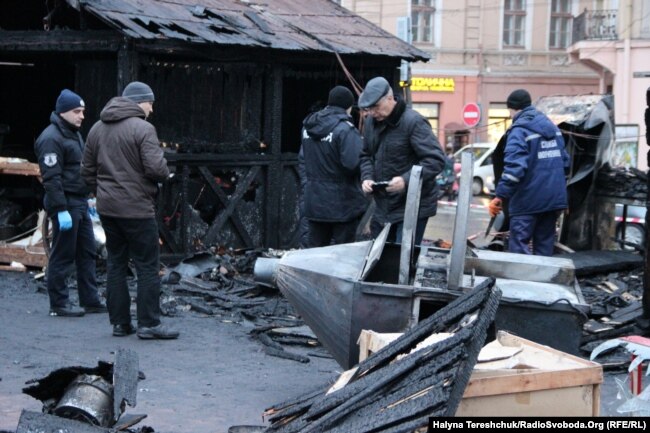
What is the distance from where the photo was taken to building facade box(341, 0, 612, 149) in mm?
41188

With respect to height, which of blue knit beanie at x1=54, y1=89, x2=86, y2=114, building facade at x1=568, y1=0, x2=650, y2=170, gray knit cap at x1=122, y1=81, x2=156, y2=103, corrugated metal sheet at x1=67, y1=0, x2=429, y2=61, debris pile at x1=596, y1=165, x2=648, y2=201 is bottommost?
debris pile at x1=596, y1=165, x2=648, y2=201

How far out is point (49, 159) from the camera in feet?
29.5

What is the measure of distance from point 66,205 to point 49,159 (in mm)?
402

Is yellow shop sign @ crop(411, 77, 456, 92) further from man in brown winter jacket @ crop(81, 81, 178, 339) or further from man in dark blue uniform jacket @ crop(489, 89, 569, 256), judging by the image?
man in brown winter jacket @ crop(81, 81, 178, 339)

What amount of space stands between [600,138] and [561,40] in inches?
1246

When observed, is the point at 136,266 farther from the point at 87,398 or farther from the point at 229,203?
the point at 229,203

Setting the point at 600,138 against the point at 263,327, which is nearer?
the point at 263,327

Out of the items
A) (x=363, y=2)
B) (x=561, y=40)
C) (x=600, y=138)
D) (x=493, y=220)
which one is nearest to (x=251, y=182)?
(x=493, y=220)

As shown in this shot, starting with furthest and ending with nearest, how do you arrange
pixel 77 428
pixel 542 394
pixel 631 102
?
pixel 631 102
pixel 77 428
pixel 542 394

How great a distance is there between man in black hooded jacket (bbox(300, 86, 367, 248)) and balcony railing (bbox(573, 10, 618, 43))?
27955 mm

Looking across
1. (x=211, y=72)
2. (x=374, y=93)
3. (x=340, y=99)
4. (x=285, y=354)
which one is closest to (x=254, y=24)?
(x=211, y=72)

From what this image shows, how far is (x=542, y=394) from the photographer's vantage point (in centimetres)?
485

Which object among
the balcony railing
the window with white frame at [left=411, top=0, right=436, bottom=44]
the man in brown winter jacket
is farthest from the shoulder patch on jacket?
the window with white frame at [left=411, top=0, right=436, bottom=44]

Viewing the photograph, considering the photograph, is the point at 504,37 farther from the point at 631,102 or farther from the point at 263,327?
the point at 263,327
